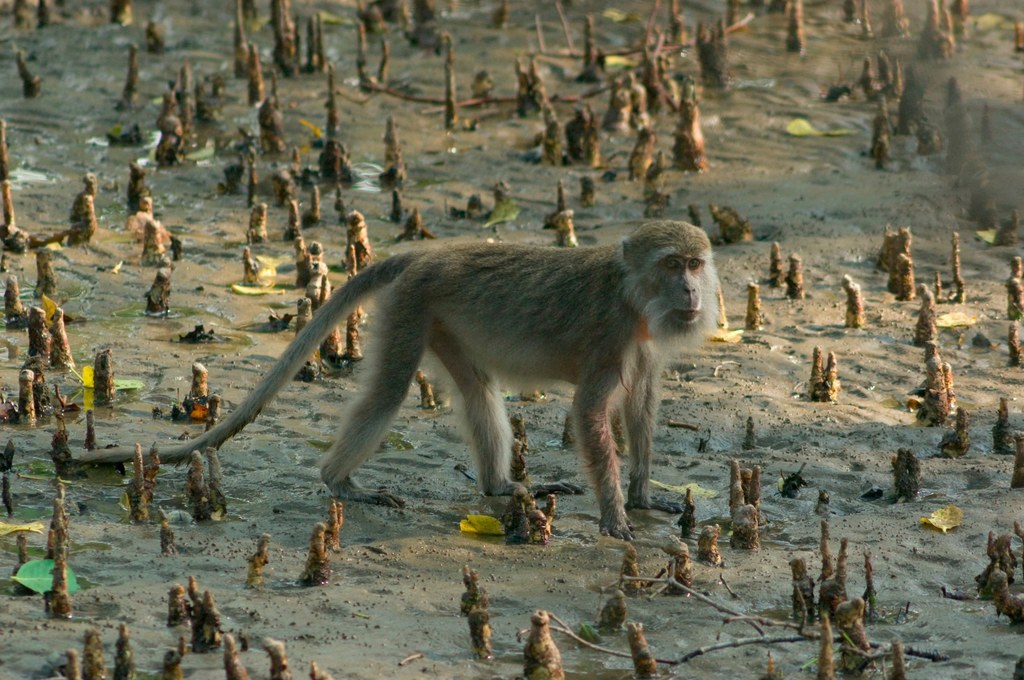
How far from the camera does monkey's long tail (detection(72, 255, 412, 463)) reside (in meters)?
7.45

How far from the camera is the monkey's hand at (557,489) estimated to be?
26.1 ft

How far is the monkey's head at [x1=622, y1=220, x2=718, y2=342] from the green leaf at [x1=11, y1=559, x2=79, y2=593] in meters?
3.05

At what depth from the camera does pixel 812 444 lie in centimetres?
843

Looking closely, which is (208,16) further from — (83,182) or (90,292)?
(90,292)

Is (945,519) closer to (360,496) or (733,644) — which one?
(733,644)

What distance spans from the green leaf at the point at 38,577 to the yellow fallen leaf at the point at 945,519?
4044mm

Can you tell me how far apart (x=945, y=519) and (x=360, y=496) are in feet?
9.68

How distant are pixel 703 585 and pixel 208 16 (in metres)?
11.2

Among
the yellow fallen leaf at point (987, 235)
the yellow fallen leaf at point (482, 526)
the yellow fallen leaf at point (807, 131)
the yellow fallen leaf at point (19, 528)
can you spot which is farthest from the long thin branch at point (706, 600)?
the yellow fallen leaf at point (807, 131)

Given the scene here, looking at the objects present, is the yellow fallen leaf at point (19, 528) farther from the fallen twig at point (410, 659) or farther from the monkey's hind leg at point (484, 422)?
the monkey's hind leg at point (484, 422)

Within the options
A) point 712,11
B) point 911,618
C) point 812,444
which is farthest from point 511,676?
point 712,11

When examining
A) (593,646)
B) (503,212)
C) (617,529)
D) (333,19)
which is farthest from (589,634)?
(333,19)

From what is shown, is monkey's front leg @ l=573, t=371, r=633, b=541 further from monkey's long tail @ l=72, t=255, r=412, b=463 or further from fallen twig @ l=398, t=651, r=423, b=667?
fallen twig @ l=398, t=651, r=423, b=667

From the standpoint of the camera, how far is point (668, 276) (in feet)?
24.1
